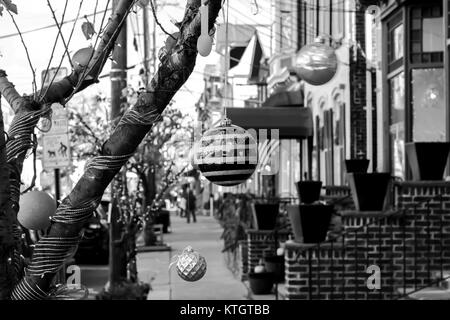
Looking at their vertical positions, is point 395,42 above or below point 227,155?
above

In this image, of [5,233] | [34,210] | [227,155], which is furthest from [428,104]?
[5,233]

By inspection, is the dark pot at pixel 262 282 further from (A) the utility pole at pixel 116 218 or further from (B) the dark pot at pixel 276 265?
(A) the utility pole at pixel 116 218

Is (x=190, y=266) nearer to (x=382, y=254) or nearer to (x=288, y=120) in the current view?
(x=382, y=254)

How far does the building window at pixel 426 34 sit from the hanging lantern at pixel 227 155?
25.2ft

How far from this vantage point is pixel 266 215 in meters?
13.6

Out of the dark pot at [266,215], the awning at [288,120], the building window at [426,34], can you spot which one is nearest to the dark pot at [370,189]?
the building window at [426,34]

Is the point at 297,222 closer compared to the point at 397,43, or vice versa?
the point at 297,222

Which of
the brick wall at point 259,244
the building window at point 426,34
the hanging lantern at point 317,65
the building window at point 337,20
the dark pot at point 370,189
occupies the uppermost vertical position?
the building window at point 337,20

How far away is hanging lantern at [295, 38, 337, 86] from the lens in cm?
580

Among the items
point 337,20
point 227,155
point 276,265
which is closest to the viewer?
point 227,155

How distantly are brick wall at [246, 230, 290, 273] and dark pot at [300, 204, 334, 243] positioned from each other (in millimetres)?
4437

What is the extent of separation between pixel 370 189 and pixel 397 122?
113 inches

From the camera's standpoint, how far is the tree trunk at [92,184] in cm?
327

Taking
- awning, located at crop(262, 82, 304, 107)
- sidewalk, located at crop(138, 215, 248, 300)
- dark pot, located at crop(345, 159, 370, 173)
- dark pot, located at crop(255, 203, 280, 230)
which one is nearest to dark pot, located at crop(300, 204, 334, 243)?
dark pot, located at crop(345, 159, 370, 173)
